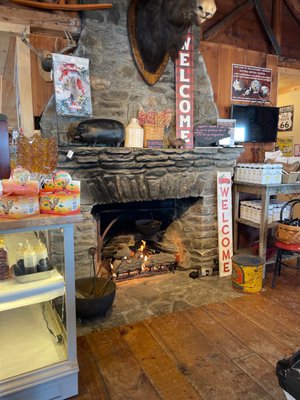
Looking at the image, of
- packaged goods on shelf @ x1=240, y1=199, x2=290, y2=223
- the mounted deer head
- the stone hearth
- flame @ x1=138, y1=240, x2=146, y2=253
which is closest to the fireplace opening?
flame @ x1=138, y1=240, x2=146, y2=253

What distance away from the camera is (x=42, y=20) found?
7.73ft

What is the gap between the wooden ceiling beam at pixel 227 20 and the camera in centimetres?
312

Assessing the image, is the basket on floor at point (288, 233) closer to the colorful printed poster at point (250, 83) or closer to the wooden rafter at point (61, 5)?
the colorful printed poster at point (250, 83)

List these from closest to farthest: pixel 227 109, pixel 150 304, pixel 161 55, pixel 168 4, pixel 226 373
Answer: pixel 226 373 → pixel 168 4 → pixel 150 304 → pixel 161 55 → pixel 227 109

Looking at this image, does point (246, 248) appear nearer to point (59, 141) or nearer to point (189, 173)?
point (189, 173)

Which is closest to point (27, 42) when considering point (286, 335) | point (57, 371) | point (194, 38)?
point (194, 38)

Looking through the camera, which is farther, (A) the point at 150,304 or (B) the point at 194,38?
(B) the point at 194,38

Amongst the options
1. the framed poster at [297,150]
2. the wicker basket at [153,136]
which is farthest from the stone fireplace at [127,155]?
the framed poster at [297,150]

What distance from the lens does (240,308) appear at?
2434 millimetres

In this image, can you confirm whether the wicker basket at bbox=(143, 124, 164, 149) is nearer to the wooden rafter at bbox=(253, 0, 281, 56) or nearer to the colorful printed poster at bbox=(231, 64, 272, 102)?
the colorful printed poster at bbox=(231, 64, 272, 102)

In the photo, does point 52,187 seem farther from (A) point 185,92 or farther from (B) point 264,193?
(B) point 264,193

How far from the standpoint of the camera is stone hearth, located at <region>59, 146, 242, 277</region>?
244 cm

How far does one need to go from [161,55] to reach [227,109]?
3.35ft

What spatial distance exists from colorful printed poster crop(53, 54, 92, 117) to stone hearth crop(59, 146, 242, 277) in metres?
0.37
